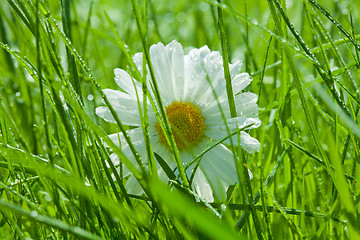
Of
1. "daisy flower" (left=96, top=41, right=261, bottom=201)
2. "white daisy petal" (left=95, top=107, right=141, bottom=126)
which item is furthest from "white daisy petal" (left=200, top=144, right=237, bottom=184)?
"white daisy petal" (left=95, top=107, right=141, bottom=126)

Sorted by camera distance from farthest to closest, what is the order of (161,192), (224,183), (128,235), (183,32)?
1. (183,32)
2. (224,183)
3. (128,235)
4. (161,192)

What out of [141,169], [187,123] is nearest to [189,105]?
[187,123]

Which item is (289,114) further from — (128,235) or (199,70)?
(128,235)

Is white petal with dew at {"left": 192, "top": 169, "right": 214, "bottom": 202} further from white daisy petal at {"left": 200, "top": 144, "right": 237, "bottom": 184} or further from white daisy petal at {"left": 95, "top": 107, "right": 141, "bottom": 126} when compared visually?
white daisy petal at {"left": 95, "top": 107, "right": 141, "bottom": 126}

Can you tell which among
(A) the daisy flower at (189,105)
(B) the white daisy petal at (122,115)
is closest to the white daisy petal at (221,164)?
(A) the daisy flower at (189,105)

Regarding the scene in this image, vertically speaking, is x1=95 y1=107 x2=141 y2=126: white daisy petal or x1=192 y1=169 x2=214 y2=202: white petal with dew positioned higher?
x1=95 y1=107 x2=141 y2=126: white daisy petal

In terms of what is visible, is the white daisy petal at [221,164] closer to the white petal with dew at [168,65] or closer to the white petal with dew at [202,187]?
the white petal with dew at [202,187]

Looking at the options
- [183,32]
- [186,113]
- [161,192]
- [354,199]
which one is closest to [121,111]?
[186,113]
